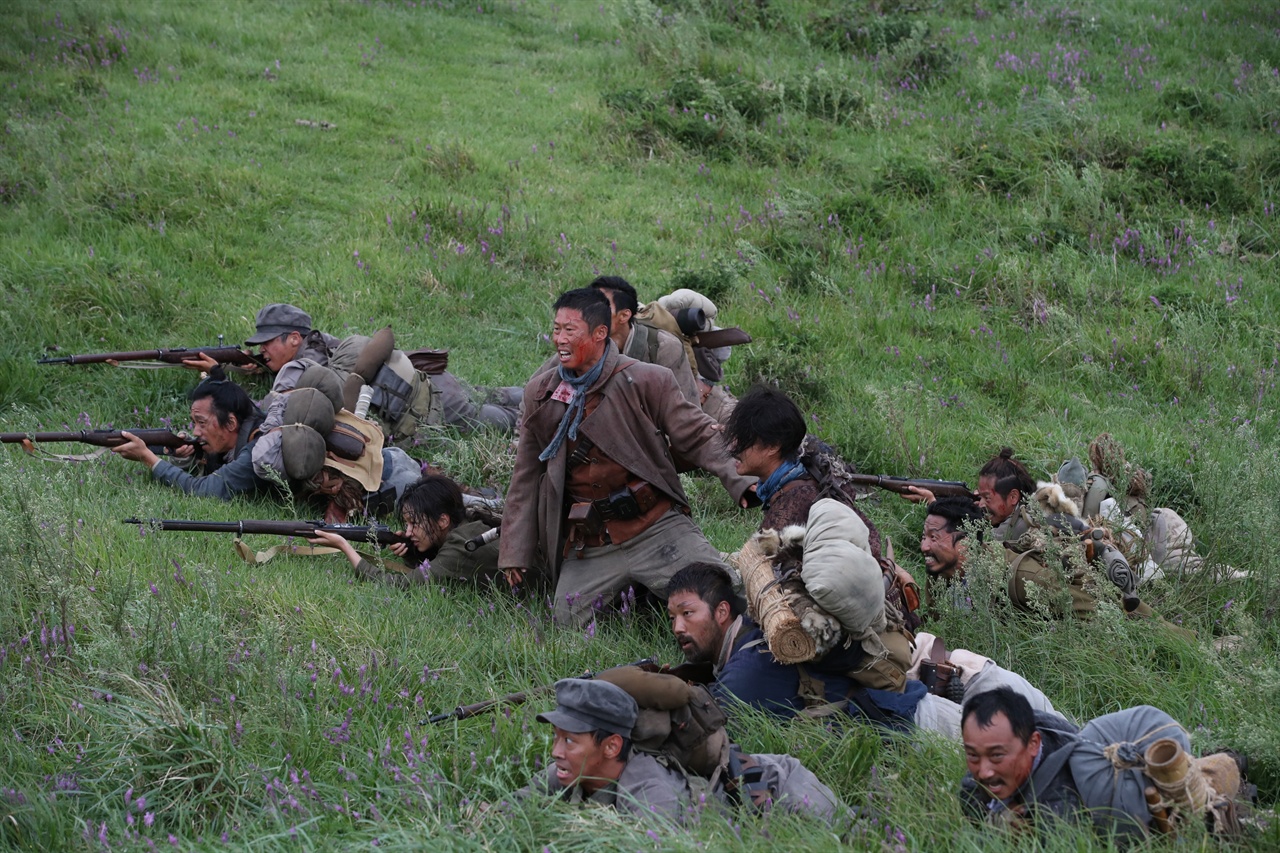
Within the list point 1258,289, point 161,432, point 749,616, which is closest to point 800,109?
point 1258,289

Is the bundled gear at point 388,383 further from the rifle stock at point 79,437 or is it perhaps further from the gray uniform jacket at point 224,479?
the rifle stock at point 79,437

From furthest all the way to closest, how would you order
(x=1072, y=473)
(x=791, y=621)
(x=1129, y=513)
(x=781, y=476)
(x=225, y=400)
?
(x=225, y=400)
(x=1072, y=473)
(x=1129, y=513)
(x=781, y=476)
(x=791, y=621)

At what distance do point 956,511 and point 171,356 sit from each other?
5.80m

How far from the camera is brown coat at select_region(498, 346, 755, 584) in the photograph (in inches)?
241

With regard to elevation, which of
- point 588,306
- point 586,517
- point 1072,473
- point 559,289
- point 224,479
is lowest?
point 224,479

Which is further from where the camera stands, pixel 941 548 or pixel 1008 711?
pixel 941 548

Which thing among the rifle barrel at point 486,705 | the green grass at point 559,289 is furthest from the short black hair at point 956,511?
the rifle barrel at point 486,705

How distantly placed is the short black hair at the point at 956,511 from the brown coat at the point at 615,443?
53.6 inches

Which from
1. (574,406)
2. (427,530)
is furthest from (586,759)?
(427,530)

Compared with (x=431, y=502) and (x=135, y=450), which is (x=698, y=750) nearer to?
(x=431, y=502)

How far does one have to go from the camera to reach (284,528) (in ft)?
22.6

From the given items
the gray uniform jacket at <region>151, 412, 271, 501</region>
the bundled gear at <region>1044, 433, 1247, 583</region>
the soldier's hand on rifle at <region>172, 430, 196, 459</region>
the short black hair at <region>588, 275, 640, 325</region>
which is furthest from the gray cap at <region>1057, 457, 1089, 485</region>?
the soldier's hand on rifle at <region>172, 430, 196, 459</region>

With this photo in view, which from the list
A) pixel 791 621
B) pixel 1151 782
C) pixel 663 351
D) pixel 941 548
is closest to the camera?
pixel 1151 782

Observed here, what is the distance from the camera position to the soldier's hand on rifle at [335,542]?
6859 millimetres
